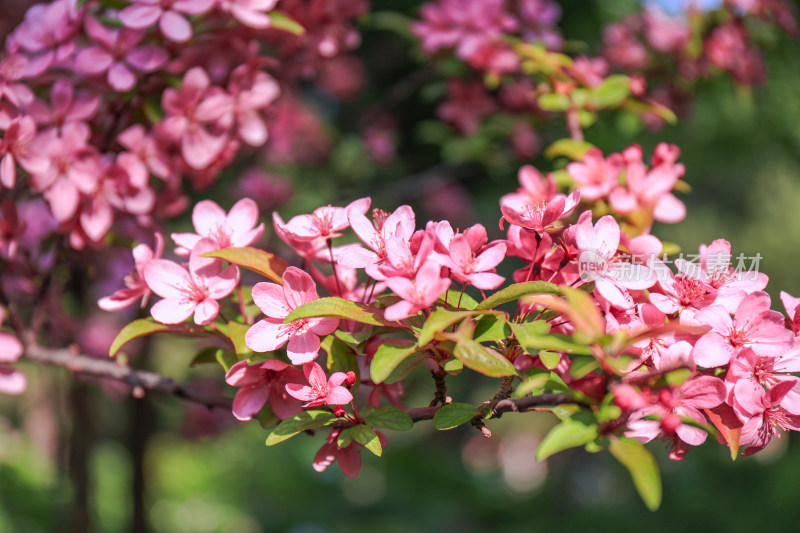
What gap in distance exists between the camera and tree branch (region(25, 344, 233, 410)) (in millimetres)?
989

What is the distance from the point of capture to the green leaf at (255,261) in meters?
0.77

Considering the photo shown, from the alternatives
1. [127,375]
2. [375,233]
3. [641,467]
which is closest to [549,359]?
[641,467]

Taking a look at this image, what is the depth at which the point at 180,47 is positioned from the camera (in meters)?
1.22

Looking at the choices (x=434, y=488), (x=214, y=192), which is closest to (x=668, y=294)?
(x=214, y=192)

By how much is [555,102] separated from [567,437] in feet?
3.16

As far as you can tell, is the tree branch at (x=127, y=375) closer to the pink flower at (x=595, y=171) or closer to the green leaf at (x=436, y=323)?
the green leaf at (x=436, y=323)

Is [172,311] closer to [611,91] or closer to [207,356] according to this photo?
[207,356]

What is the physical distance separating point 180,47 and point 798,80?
2.59m

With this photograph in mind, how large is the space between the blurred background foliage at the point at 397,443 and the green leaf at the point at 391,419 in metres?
1.24

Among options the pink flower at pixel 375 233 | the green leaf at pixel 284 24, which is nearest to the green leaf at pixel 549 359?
the pink flower at pixel 375 233

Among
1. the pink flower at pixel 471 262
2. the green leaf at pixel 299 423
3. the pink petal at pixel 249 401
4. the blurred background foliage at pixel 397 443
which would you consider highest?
the pink flower at pixel 471 262

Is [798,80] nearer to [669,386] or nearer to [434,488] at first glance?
[669,386]

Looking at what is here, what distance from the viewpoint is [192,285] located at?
85cm

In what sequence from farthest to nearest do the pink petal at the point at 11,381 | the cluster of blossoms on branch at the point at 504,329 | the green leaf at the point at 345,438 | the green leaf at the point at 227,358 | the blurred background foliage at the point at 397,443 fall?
the blurred background foliage at the point at 397,443 → the pink petal at the point at 11,381 → the green leaf at the point at 227,358 → the green leaf at the point at 345,438 → the cluster of blossoms on branch at the point at 504,329
